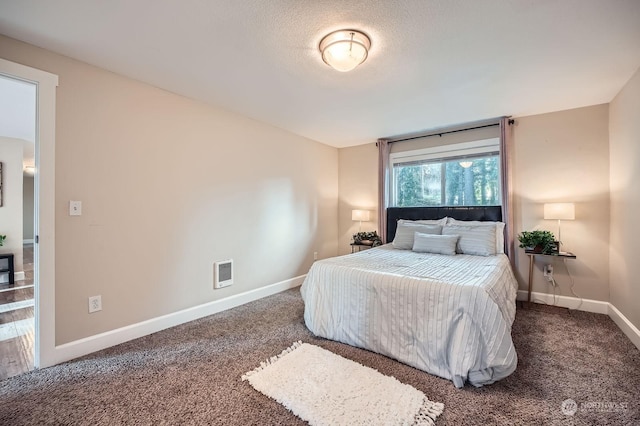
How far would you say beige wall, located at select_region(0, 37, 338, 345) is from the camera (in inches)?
85.3

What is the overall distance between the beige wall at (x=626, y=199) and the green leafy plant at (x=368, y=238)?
264 centimetres

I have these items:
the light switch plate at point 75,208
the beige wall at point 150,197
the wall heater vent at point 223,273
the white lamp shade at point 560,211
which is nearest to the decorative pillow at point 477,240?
the white lamp shade at point 560,211

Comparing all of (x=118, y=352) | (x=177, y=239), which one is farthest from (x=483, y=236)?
(x=118, y=352)

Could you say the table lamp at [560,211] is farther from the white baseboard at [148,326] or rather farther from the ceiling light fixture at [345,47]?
the white baseboard at [148,326]

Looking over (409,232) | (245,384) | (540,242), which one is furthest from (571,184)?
(245,384)

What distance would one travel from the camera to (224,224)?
3.26 meters

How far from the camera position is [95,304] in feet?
7.51

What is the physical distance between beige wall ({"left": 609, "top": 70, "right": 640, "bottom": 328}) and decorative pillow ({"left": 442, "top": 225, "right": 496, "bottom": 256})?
3.54 feet

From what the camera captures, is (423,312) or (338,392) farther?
(423,312)

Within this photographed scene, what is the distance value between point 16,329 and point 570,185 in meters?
6.16

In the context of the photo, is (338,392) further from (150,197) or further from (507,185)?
(507,185)

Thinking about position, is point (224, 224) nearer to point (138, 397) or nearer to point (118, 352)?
point (118, 352)

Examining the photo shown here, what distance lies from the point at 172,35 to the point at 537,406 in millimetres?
3286

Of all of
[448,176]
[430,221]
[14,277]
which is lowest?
[14,277]
